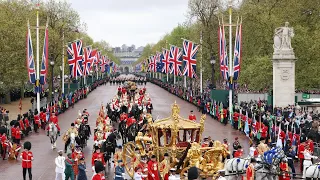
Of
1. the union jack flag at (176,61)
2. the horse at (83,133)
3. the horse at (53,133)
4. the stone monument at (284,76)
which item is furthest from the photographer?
the union jack flag at (176,61)

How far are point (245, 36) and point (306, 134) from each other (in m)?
27.1

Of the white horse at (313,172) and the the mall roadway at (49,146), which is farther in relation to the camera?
the the mall roadway at (49,146)

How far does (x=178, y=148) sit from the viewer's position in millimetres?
17047

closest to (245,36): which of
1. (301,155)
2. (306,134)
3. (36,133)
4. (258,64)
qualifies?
(258,64)

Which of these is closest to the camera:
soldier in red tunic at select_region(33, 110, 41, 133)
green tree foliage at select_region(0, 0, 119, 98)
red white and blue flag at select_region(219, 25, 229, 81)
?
soldier in red tunic at select_region(33, 110, 41, 133)

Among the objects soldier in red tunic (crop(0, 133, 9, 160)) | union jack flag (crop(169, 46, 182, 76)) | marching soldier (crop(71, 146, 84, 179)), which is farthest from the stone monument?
marching soldier (crop(71, 146, 84, 179))

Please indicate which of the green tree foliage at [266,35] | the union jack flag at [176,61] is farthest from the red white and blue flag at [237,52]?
the union jack flag at [176,61]

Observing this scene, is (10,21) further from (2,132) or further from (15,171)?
(15,171)

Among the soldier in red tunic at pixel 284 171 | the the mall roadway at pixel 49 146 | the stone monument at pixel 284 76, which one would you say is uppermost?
the stone monument at pixel 284 76

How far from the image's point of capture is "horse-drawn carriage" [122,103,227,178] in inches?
628

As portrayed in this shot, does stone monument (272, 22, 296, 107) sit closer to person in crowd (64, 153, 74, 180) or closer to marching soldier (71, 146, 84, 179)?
marching soldier (71, 146, 84, 179)

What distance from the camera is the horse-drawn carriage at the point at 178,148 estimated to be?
15.9m

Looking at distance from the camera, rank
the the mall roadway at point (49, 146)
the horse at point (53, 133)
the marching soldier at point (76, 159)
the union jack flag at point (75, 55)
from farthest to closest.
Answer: the union jack flag at point (75, 55), the horse at point (53, 133), the the mall roadway at point (49, 146), the marching soldier at point (76, 159)

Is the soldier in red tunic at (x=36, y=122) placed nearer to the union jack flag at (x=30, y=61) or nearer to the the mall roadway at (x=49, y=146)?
the the mall roadway at (x=49, y=146)
